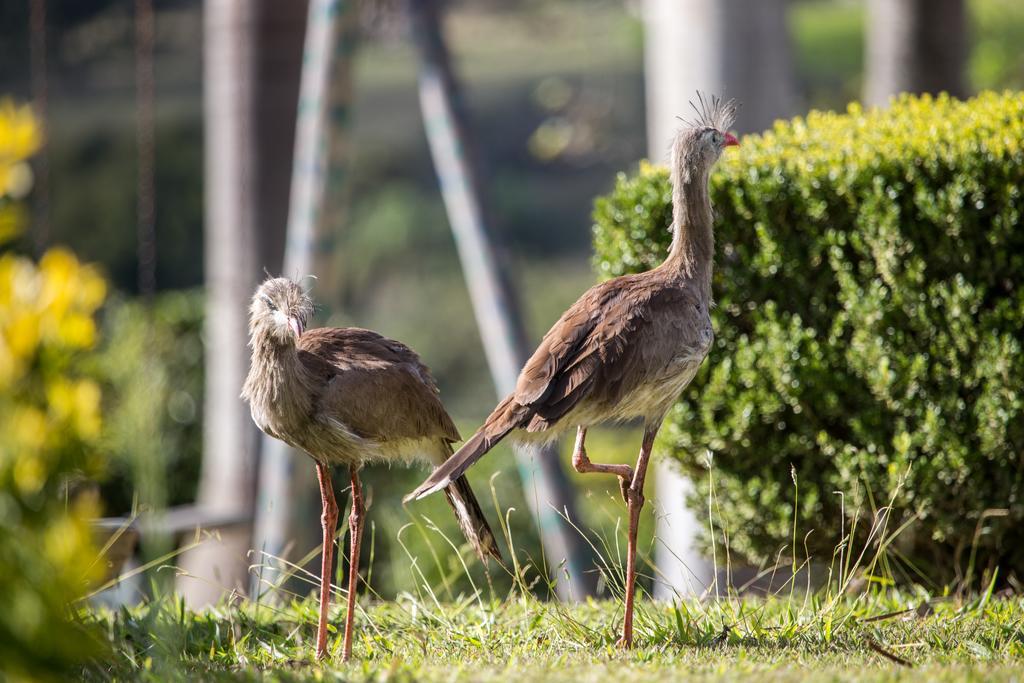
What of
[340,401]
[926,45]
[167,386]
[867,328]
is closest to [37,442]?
[340,401]

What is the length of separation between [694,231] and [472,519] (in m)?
1.48

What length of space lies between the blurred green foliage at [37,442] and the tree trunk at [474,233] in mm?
4678

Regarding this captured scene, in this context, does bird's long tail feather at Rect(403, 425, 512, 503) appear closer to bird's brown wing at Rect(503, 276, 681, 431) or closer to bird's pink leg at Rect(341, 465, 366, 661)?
bird's brown wing at Rect(503, 276, 681, 431)

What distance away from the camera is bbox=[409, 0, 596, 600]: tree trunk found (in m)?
7.44

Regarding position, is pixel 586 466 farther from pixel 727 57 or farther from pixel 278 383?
pixel 727 57

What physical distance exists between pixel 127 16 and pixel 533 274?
7.42 meters

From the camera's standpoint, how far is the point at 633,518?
475cm

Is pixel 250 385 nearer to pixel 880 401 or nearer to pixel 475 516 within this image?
pixel 475 516

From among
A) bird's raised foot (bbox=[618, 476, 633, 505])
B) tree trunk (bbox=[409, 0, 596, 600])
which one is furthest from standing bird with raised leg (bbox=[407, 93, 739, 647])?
tree trunk (bbox=[409, 0, 596, 600])

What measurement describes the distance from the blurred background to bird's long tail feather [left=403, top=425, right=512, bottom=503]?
3.95 ft

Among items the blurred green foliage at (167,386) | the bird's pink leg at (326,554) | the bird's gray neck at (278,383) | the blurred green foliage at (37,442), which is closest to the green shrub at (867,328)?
the bird's pink leg at (326,554)

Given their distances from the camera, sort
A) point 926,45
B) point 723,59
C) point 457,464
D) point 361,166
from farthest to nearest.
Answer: point 361,166 < point 926,45 < point 723,59 < point 457,464

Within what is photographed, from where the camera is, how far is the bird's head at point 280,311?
4.41 m

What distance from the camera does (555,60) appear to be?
21.0 meters
